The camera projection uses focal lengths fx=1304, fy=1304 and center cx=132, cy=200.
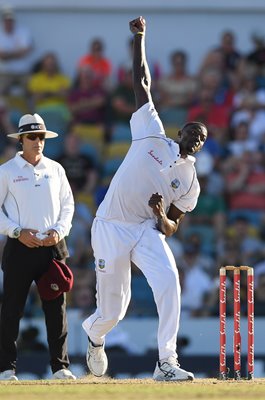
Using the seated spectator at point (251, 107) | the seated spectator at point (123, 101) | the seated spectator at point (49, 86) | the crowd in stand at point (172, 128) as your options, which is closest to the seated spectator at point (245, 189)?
the crowd in stand at point (172, 128)

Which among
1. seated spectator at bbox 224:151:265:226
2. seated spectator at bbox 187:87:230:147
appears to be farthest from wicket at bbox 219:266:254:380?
seated spectator at bbox 187:87:230:147

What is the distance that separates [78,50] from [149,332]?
16.2 feet

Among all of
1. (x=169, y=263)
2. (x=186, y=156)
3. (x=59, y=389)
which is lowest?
(x=59, y=389)

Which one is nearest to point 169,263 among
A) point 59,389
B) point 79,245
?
point 59,389

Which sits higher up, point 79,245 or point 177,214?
point 177,214

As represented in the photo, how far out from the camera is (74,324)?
12.7 m

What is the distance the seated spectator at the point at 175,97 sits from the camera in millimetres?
15797

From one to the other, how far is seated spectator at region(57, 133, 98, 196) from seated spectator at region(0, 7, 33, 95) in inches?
56.9

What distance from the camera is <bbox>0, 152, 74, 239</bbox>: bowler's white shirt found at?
9180 mm

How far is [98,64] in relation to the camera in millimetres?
16016

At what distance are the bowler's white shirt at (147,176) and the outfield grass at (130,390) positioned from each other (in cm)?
114

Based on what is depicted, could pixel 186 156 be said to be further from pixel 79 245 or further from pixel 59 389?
pixel 79 245

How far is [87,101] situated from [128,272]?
23.2 feet

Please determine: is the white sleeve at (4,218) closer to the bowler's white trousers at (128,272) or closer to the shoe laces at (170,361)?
the bowler's white trousers at (128,272)
